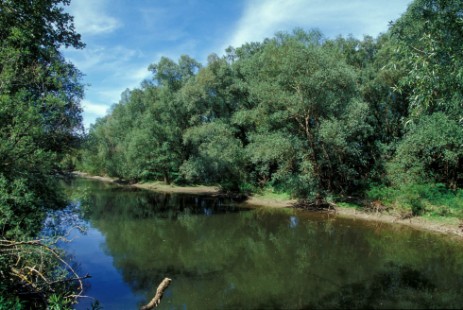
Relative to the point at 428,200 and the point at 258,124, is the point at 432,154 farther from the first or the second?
the point at 258,124

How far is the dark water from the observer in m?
11.5

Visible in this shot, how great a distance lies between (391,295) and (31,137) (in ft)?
44.2

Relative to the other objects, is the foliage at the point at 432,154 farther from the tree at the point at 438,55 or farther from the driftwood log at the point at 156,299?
the driftwood log at the point at 156,299

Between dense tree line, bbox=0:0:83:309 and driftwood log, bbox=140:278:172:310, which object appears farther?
dense tree line, bbox=0:0:83:309

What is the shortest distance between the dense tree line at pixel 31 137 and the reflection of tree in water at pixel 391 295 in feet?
26.4

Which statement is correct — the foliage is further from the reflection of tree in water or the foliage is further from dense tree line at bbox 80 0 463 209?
the reflection of tree in water

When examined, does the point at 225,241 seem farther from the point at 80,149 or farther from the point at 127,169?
the point at 127,169

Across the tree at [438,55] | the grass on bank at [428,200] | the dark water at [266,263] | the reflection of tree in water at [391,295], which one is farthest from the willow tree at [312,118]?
the tree at [438,55]

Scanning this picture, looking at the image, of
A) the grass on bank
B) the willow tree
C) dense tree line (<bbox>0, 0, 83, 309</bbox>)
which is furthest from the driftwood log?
the willow tree

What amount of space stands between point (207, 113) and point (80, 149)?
2359cm

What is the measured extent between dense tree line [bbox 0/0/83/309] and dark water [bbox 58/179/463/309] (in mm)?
1734

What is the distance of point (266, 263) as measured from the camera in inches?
605

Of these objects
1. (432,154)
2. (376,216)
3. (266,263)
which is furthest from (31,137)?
(432,154)

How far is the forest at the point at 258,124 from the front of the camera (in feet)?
34.3
